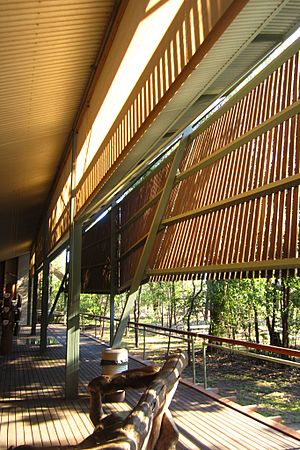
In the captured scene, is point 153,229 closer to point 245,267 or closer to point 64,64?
point 245,267

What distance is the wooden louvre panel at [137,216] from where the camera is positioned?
8.70m

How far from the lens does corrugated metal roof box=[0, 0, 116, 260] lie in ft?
10.6

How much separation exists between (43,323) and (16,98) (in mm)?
8119

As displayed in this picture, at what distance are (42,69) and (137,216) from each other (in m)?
5.77

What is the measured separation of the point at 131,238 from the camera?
397 inches

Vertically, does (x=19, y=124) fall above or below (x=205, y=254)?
above

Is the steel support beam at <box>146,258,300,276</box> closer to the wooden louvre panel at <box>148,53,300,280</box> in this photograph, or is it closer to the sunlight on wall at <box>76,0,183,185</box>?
the wooden louvre panel at <box>148,53,300,280</box>

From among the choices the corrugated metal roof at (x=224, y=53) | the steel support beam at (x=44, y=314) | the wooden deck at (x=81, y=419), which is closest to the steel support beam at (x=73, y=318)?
the wooden deck at (x=81, y=419)

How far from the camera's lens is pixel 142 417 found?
1.77m

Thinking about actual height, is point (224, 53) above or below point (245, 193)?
above

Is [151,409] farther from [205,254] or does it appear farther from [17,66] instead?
[205,254]

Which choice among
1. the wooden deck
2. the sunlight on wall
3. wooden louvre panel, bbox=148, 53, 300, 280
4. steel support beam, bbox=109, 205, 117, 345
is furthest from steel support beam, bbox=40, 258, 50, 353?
the sunlight on wall

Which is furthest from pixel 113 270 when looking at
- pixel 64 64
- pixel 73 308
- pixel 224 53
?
pixel 224 53

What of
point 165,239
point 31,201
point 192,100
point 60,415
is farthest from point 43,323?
point 192,100
